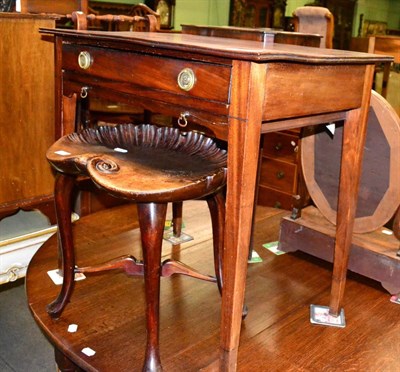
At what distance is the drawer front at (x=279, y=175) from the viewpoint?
3713mm

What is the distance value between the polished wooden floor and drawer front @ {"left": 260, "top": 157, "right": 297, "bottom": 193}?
1.68 m

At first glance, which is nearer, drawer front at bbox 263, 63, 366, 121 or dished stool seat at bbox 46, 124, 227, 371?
drawer front at bbox 263, 63, 366, 121

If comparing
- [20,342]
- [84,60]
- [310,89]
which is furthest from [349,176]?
[20,342]

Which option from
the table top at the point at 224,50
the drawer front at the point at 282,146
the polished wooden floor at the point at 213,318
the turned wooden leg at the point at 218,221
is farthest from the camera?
the drawer front at the point at 282,146

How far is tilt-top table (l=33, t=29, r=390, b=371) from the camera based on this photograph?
3.54 feet

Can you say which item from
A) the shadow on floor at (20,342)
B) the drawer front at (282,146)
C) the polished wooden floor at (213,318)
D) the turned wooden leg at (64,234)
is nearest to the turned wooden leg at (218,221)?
the polished wooden floor at (213,318)

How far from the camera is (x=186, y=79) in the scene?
117cm

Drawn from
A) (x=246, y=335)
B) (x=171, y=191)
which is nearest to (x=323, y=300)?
(x=246, y=335)

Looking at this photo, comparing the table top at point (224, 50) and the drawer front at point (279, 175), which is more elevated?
the table top at point (224, 50)

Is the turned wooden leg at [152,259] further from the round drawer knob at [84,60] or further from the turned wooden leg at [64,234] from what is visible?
the round drawer knob at [84,60]

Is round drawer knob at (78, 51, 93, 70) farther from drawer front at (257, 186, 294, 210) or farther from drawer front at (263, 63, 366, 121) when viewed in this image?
drawer front at (257, 186, 294, 210)

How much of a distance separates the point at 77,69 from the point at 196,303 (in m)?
0.82

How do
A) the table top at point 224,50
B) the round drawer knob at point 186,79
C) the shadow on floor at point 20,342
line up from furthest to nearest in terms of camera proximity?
the shadow on floor at point 20,342
the round drawer knob at point 186,79
the table top at point 224,50

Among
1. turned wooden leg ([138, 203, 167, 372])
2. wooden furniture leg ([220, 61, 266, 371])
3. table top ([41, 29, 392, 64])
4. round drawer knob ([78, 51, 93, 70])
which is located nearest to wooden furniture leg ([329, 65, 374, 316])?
table top ([41, 29, 392, 64])
